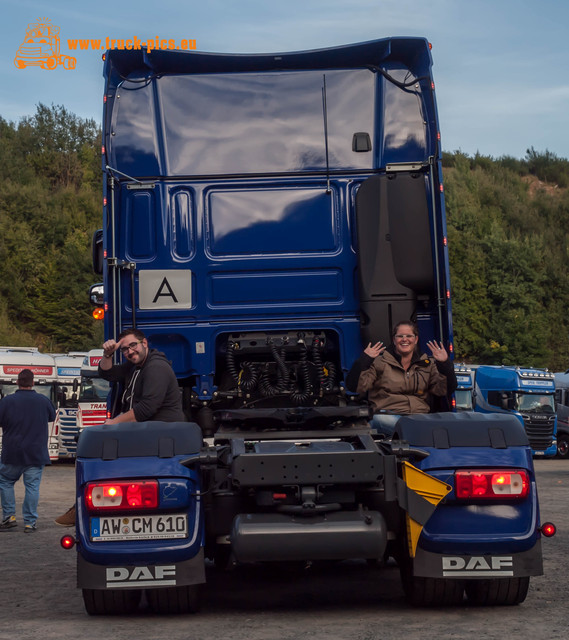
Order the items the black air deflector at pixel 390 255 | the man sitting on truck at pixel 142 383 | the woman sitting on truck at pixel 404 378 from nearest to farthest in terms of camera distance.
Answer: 1. the man sitting on truck at pixel 142 383
2. the woman sitting on truck at pixel 404 378
3. the black air deflector at pixel 390 255

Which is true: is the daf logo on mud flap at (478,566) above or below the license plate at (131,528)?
below

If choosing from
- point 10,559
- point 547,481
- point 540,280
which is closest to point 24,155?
point 540,280

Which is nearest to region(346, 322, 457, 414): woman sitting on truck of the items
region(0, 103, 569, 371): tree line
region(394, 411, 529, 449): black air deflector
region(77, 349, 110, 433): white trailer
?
region(394, 411, 529, 449): black air deflector

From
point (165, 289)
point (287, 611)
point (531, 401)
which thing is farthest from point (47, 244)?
point (287, 611)

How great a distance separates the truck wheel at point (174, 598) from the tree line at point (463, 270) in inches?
2149

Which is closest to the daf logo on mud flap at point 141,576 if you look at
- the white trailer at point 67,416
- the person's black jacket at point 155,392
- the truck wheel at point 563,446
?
the person's black jacket at point 155,392

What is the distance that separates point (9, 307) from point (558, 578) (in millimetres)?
64385

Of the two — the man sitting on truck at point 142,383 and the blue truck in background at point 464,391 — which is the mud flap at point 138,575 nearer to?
the man sitting on truck at point 142,383

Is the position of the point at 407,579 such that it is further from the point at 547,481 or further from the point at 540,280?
the point at 540,280

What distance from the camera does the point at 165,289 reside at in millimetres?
8852

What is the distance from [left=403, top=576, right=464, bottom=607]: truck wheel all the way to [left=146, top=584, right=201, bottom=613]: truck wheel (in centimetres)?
123

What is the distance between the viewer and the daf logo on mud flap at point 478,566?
20.4 ft

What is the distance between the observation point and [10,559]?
33.2 feet

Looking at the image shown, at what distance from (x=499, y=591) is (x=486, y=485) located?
2.56 ft
